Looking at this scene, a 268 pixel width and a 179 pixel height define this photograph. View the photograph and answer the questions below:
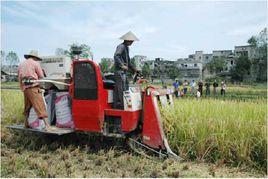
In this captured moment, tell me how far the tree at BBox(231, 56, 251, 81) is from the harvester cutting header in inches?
2410

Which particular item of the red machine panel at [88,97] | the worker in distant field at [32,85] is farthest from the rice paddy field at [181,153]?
the worker in distant field at [32,85]

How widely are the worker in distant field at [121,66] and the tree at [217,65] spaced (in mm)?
71042

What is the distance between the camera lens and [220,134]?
4973 millimetres

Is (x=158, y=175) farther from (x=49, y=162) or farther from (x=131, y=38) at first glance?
(x=131, y=38)

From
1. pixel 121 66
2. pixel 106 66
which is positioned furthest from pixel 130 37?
pixel 106 66

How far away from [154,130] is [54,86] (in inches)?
93.6

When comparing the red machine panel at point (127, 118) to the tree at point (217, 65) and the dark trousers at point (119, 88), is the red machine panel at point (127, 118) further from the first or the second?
the tree at point (217, 65)

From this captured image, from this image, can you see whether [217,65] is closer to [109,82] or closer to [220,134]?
[109,82]

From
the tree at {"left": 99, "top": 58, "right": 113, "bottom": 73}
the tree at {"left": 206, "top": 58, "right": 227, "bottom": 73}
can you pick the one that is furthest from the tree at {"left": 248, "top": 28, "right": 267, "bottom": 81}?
the tree at {"left": 99, "top": 58, "right": 113, "bottom": 73}

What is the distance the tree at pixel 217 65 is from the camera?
74.2 metres

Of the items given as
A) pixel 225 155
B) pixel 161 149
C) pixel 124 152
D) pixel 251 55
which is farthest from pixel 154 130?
pixel 251 55

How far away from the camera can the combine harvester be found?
17.0 feet

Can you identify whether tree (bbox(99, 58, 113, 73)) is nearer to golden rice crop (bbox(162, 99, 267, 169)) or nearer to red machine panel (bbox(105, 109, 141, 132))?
red machine panel (bbox(105, 109, 141, 132))

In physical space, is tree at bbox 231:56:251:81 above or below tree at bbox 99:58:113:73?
above
